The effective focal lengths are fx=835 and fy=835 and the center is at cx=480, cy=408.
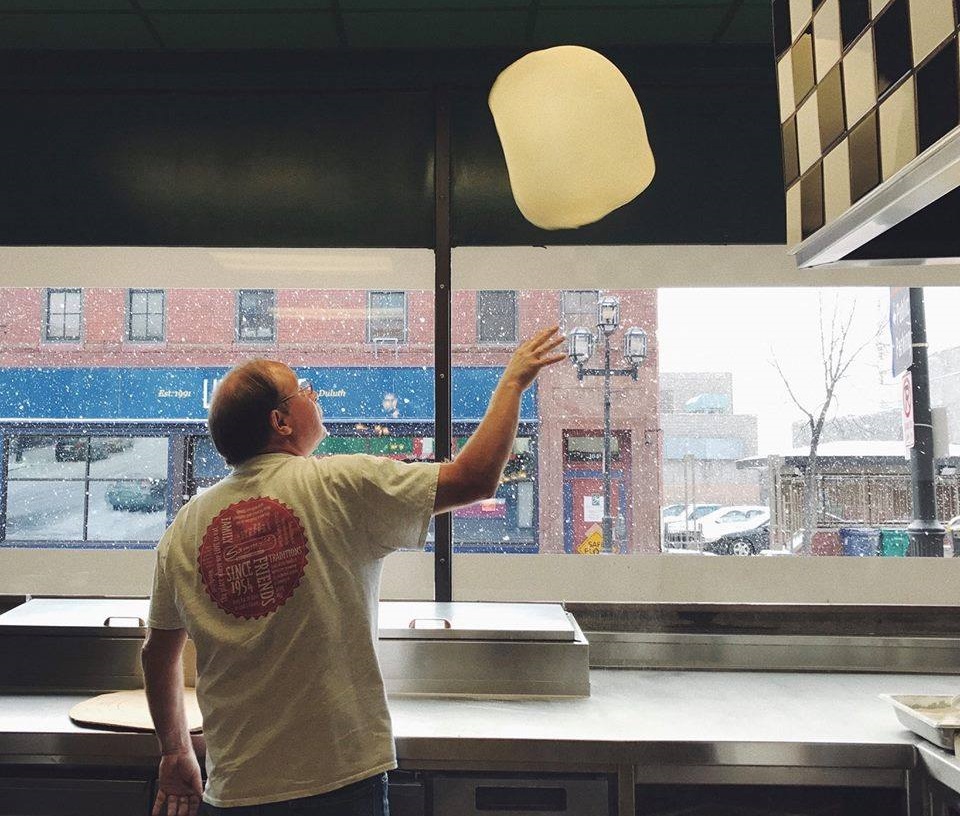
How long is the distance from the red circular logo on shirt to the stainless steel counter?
581 millimetres

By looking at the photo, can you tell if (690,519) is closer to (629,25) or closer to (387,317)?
(387,317)

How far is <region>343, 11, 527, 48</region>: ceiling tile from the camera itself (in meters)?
2.38

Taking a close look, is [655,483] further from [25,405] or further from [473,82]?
[25,405]

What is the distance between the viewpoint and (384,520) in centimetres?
139

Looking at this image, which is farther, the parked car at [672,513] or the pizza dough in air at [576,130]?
the parked car at [672,513]

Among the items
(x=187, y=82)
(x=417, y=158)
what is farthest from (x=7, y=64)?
(x=417, y=158)

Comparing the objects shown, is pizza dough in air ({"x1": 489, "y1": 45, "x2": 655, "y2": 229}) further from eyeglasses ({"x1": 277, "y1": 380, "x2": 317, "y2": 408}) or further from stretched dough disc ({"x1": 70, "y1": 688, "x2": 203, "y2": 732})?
stretched dough disc ({"x1": 70, "y1": 688, "x2": 203, "y2": 732})

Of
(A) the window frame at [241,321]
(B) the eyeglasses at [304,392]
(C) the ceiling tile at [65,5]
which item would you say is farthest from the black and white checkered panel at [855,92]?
(C) the ceiling tile at [65,5]

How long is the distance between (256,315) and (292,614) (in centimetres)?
141

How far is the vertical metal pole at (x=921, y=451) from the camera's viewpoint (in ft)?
7.93

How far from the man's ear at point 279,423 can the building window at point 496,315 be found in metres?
1.09

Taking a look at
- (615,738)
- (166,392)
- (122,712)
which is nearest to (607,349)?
(615,738)

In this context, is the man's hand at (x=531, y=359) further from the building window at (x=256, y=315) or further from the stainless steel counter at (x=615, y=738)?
the building window at (x=256, y=315)

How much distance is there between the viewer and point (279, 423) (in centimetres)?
150
